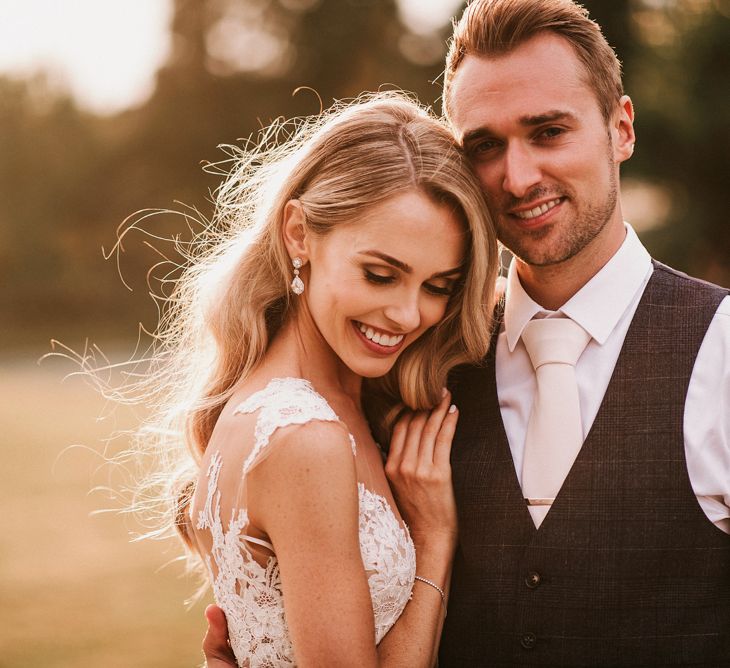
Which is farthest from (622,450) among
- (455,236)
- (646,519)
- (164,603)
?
(164,603)

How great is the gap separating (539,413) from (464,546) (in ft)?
1.35

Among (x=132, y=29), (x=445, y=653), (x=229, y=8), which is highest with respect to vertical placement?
(x=229, y=8)

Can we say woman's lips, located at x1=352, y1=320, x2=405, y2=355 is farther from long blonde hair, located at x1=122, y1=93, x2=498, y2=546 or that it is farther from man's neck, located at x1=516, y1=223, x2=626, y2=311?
man's neck, located at x1=516, y1=223, x2=626, y2=311

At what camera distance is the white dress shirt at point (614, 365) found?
244 cm

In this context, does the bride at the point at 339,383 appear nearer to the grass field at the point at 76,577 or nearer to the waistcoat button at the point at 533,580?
the waistcoat button at the point at 533,580

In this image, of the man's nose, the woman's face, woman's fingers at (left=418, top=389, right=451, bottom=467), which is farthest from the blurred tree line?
the woman's face

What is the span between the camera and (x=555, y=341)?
107 inches

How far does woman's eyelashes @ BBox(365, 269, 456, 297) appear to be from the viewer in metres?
2.51

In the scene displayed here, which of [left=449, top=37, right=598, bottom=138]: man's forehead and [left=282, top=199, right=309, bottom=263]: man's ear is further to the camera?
[left=449, top=37, right=598, bottom=138]: man's forehead

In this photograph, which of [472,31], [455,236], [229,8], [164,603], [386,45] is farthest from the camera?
[229,8]

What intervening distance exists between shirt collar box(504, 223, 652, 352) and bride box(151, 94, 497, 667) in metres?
0.25

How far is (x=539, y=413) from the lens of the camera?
2.65 meters

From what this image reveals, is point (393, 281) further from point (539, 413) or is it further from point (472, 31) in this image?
point (472, 31)

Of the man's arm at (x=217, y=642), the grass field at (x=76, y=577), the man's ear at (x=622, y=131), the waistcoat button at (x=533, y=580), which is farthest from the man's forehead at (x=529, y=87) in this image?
the grass field at (x=76, y=577)
